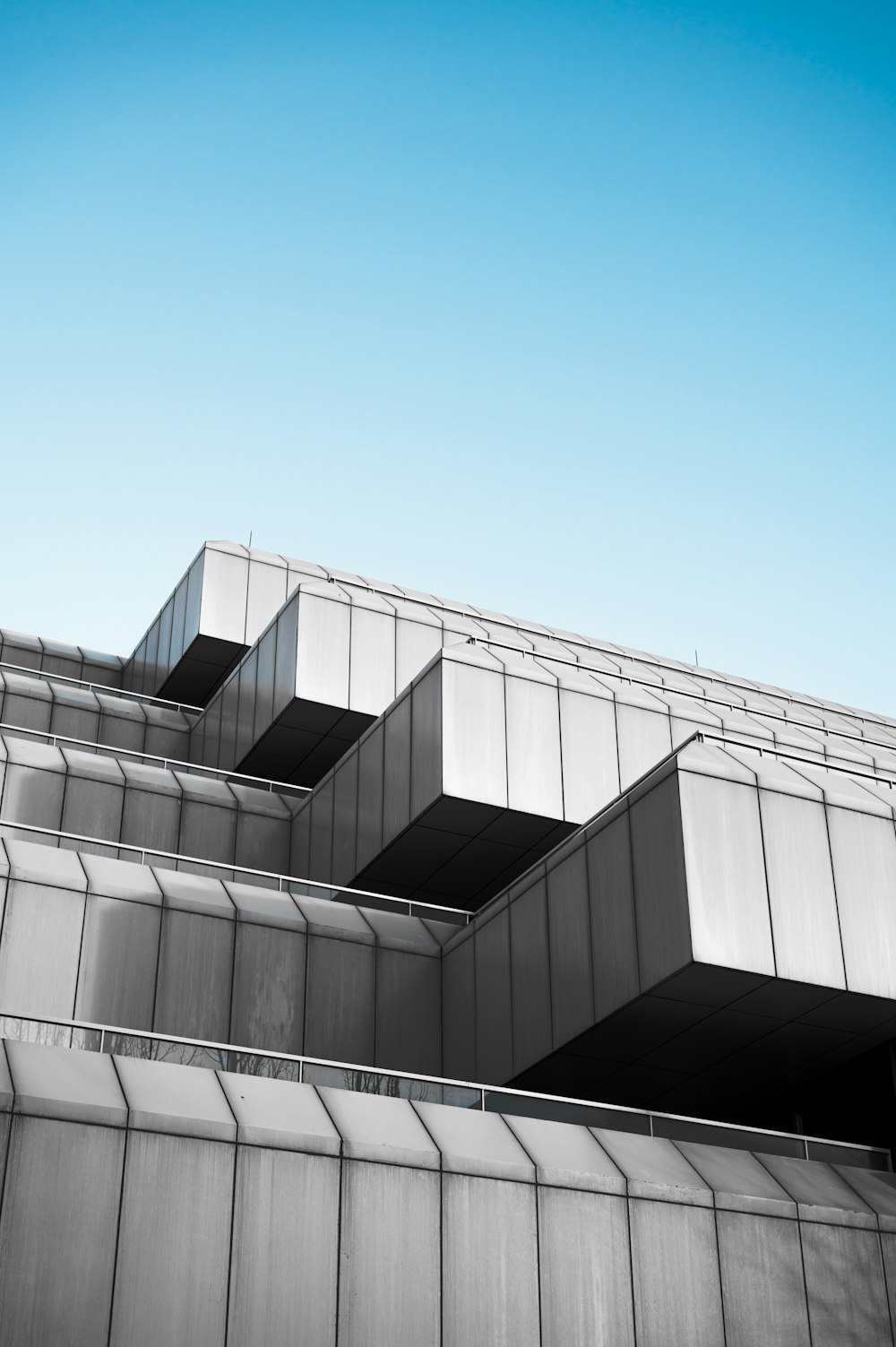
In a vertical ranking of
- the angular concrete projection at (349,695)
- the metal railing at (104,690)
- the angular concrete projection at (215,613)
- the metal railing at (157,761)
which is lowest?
the metal railing at (157,761)

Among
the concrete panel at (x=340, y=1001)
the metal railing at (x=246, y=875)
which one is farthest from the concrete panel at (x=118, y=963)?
the concrete panel at (x=340, y=1001)

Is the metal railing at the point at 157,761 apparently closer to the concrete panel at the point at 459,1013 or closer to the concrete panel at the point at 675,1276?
the concrete panel at the point at 459,1013

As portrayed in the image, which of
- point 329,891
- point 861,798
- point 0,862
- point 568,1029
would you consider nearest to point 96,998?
point 0,862

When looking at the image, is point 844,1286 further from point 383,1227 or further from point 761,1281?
point 383,1227

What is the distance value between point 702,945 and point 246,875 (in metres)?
9.74

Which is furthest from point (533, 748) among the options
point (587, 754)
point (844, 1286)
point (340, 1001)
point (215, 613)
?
point (215, 613)

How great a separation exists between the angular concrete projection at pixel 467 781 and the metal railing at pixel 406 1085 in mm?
11342

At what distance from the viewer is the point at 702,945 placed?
2258 cm

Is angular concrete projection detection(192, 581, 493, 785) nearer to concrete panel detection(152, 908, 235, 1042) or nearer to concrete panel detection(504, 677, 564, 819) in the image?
concrete panel detection(504, 677, 564, 819)

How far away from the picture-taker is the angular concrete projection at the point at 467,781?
106ft

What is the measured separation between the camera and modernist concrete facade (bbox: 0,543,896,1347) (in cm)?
1662

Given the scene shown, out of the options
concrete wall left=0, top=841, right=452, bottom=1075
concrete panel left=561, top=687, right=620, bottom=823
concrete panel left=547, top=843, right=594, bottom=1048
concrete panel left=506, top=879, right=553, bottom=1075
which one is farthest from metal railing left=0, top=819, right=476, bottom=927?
concrete panel left=561, top=687, right=620, bottom=823

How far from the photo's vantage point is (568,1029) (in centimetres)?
2478

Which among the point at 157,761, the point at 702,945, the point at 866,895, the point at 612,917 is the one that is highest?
the point at 157,761
